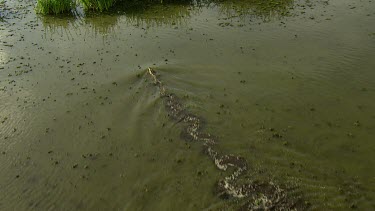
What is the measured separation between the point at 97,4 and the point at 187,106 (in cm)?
927

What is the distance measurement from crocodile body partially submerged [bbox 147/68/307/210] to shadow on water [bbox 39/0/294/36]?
6.81m

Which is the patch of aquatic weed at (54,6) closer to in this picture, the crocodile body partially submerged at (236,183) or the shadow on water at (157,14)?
the shadow on water at (157,14)

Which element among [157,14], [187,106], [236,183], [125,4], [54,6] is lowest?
[236,183]

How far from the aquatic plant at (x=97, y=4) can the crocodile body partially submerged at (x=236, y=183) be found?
9.12m

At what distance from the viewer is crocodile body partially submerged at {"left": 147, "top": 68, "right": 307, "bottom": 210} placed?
7148 millimetres

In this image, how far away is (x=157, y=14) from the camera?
16.3 metres

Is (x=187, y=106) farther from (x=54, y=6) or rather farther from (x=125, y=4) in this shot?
(x=54, y=6)

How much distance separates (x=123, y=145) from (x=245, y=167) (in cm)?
306

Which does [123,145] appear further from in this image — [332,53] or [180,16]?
[180,16]

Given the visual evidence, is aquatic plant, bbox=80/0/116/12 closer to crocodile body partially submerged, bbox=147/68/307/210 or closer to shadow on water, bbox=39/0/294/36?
shadow on water, bbox=39/0/294/36

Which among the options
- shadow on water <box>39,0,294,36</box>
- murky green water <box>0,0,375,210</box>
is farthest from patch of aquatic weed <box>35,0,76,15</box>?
murky green water <box>0,0,375,210</box>

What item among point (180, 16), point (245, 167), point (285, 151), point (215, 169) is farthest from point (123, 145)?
point (180, 16)

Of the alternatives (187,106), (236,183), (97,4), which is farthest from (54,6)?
(236,183)

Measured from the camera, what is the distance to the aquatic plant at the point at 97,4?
1694cm
